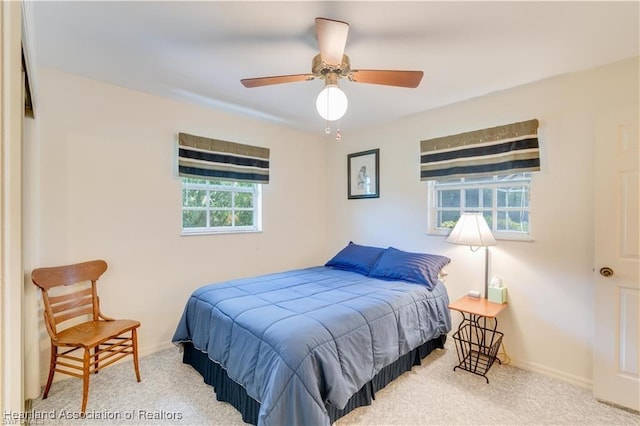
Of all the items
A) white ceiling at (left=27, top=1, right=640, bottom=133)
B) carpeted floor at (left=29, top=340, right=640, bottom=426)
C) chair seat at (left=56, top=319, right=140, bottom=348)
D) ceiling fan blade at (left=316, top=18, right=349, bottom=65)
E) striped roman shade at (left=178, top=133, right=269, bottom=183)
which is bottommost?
carpeted floor at (left=29, top=340, right=640, bottom=426)

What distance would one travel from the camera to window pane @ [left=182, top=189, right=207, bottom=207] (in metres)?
3.19

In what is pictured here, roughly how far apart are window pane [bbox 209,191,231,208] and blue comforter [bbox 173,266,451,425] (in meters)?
1.10

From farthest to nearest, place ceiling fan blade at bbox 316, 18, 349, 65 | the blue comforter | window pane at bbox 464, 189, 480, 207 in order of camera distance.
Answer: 1. window pane at bbox 464, 189, 480, 207
2. the blue comforter
3. ceiling fan blade at bbox 316, 18, 349, 65

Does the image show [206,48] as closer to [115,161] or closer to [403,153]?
→ [115,161]

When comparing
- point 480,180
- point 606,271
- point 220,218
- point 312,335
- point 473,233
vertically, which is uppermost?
point 480,180

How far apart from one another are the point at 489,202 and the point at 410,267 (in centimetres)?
99

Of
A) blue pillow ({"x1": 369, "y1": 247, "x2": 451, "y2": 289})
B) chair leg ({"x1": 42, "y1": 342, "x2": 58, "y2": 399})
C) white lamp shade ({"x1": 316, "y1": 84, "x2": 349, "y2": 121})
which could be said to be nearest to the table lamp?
blue pillow ({"x1": 369, "y1": 247, "x2": 451, "y2": 289})

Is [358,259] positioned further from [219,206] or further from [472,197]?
[219,206]

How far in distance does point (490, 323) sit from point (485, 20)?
2.49 m

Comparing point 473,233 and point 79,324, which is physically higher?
point 473,233

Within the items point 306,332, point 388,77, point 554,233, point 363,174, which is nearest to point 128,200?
point 306,332

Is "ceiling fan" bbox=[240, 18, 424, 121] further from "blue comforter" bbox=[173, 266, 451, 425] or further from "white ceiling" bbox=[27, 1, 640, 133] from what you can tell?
"blue comforter" bbox=[173, 266, 451, 425]

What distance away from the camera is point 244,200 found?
3688 millimetres

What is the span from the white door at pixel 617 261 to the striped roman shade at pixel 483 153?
452mm
